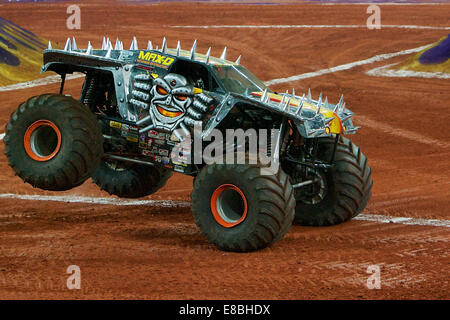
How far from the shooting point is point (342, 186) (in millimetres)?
10992

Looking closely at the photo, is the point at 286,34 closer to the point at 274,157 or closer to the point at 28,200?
the point at 28,200

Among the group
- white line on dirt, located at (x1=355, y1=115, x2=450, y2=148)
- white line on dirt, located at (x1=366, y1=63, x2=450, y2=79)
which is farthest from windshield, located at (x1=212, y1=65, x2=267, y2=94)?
white line on dirt, located at (x1=366, y1=63, x2=450, y2=79)

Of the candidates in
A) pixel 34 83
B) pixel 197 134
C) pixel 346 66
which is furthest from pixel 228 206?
pixel 346 66

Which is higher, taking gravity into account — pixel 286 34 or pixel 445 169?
pixel 286 34

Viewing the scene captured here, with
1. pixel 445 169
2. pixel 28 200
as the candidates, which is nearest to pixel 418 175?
pixel 445 169

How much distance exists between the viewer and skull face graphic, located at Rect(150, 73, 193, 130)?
1062cm

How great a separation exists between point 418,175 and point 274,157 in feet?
19.4

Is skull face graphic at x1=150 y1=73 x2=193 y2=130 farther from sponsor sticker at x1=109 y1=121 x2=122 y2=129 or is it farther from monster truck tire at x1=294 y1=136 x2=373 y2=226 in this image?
monster truck tire at x1=294 y1=136 x2=373 y2=226

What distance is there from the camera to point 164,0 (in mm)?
42750

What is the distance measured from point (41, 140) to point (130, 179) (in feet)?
6.64

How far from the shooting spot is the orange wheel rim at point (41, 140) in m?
10.9

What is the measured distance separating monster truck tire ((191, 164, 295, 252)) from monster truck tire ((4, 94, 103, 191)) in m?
1.66

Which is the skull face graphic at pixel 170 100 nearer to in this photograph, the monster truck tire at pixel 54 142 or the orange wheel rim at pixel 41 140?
the monster truck tire at pixel 54 142

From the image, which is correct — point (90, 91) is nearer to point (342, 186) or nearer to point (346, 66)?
point (342, 186)
